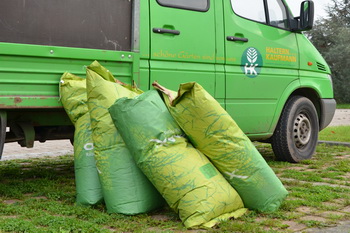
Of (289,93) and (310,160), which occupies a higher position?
(289,93)

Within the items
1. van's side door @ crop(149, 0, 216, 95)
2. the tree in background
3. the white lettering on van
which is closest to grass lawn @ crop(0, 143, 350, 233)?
the white lettering on van

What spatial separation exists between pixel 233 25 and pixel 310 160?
88.8 inches

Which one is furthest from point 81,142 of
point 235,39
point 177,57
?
point 235,39

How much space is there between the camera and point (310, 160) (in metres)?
6.69

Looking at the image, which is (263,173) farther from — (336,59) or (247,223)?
(336,59)

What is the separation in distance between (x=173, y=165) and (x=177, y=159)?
6 centimetres

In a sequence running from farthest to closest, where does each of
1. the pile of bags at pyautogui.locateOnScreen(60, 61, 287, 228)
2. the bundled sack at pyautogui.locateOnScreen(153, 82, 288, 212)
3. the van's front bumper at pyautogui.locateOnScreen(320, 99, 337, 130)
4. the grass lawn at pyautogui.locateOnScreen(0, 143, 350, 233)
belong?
the van's front bumper at pyautogui.locateOnScreen(320, 99, 337, 130) → the bundled sack at pyautogui.locateOnScreen(153, 82, 288, 212) → the pile of bags at pyautogui.locateOnScreen(60, 61, 287, 228) → the grass lawn at pyautogui.locateOnScreen(0, 143, 350, 233)

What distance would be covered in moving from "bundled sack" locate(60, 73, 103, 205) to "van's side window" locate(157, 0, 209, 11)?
3.97 feet

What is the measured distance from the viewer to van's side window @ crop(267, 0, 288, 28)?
245 inches

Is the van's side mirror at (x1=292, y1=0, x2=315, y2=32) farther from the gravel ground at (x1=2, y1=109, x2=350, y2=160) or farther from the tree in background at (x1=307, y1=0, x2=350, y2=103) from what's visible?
the tree in background at (x1=307, y1=0, x2=350, y2=103)

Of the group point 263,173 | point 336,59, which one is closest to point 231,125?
point 263,173

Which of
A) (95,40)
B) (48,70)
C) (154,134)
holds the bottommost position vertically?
(154,134)

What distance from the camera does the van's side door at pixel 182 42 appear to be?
16.0ft

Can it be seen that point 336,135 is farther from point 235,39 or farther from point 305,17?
point 235,39
